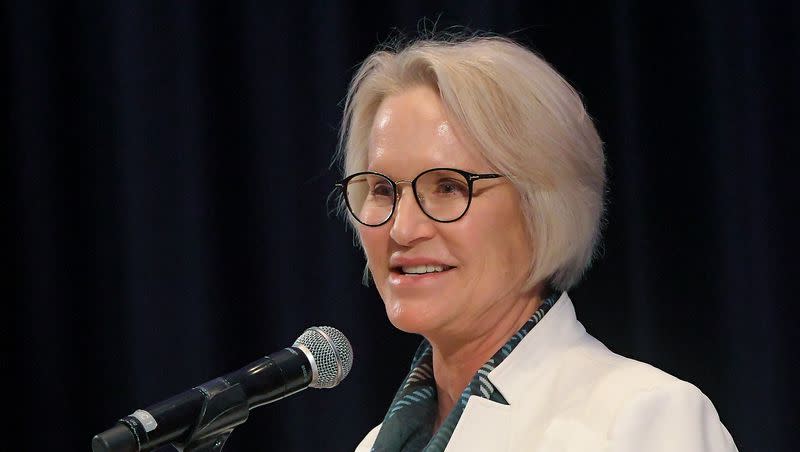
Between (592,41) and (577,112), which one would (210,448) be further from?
(592,41)

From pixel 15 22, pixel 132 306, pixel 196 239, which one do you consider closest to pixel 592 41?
pixel 196 239

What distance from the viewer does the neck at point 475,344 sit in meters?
1.74

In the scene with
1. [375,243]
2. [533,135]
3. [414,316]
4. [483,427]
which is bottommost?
[483,427]

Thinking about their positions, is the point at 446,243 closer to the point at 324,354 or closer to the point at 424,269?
the point at 424,269

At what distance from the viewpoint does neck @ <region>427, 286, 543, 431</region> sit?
1.74 metres

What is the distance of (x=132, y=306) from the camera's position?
2.75 meters

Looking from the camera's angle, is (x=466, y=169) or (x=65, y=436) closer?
(x=466, y=169)

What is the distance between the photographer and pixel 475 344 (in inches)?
68.9

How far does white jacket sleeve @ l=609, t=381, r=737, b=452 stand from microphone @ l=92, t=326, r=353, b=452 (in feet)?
1.41

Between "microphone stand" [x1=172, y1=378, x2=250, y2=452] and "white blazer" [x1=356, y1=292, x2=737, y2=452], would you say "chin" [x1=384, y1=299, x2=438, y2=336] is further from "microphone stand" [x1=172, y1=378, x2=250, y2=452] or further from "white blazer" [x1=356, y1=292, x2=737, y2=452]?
"microphone stand" [x1=172, y1=378, x2=250, y2=452]

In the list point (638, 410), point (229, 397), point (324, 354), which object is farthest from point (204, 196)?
point (638, 410)

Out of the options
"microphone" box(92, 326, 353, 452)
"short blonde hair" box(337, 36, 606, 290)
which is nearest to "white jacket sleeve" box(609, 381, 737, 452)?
"short blonde hair" box(337, 36, 606, 290)

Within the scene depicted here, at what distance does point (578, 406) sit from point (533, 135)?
0.44m

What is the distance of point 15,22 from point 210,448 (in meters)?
1.92
